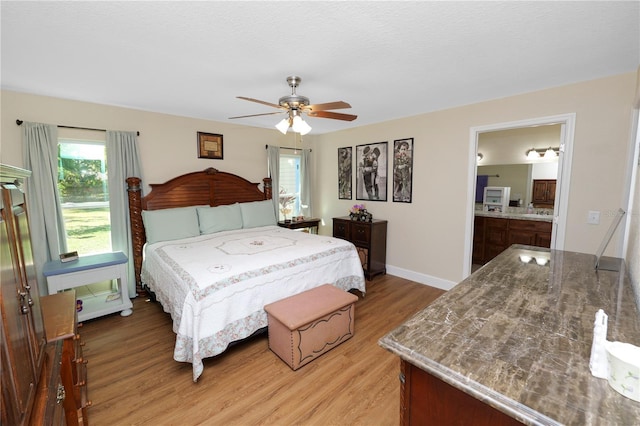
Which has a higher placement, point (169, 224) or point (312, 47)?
point (312, 47)

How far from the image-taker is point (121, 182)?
3340 millimetres

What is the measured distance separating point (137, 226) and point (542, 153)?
6.85 m

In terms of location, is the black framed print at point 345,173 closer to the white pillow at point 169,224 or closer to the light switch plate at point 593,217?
the white pillow at point 169,224

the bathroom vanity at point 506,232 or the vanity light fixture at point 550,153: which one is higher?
the vanity light fixture at point 550,153

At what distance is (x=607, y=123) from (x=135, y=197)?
16.6 ft

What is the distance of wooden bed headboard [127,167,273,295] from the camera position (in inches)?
135

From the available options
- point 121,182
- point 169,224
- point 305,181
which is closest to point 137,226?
point 169,224

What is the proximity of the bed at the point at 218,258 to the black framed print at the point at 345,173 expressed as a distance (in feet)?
4.37

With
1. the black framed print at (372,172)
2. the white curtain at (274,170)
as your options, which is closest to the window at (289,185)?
the white curtain at (274,170)

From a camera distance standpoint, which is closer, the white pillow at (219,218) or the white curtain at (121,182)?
the white curtain at (121,182)

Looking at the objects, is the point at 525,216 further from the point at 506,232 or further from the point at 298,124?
the point at 298,124

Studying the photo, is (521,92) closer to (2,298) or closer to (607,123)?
(607,123)

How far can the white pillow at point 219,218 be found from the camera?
374 centimetres

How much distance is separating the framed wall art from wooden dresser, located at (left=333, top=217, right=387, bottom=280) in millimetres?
2267
